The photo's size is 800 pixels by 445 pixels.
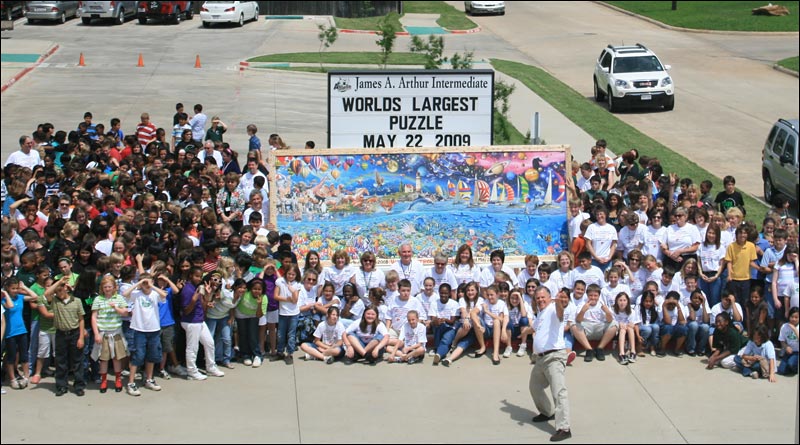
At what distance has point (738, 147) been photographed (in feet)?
93.6

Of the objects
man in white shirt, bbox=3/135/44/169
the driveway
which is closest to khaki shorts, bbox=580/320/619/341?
man in white shirt, bbox=3/135/44/169

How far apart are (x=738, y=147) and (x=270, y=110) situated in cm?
1312

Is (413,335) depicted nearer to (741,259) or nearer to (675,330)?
(675,330)

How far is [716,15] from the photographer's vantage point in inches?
2221

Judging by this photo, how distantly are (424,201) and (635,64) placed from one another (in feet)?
62.5

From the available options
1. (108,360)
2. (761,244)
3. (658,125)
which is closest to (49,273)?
(108,360)

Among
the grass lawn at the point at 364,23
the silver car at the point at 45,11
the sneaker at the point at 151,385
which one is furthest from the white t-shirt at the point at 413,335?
the silver car at the point at 45,11

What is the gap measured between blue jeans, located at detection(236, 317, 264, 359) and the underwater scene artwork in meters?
2.28

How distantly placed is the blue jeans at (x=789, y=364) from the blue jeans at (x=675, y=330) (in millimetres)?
1231

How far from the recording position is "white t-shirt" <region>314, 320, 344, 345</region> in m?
14.0

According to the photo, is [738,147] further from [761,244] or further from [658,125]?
[761,244]

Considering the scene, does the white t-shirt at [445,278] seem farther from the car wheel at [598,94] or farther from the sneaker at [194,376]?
the car wheel at [598,94]

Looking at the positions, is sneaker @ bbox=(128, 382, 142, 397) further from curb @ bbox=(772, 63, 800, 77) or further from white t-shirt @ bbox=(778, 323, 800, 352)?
curb @ bbox=(772, 63, 800, 77)

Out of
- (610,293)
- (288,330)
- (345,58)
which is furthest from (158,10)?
(610,293)
